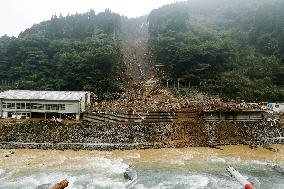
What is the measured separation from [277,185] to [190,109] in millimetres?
16339

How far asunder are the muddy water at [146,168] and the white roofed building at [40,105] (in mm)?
8243

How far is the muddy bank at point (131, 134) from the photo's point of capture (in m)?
35.8

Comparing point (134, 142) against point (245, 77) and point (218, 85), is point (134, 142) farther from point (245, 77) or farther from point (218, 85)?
point (245, 77)

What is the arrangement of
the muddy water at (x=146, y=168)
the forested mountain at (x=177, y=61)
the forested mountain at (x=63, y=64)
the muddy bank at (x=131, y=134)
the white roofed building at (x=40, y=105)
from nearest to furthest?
the muddy water at (x=146, y=168) → the muddy bank at (x=131, y=134) → the white roofed building at (x=40, y=105) → the forested mountain at (x=177, y=61) → the forested mountain at (x=63, y=64)

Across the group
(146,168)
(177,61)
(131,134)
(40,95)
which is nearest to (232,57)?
(177,61)

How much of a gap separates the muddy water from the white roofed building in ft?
27.0

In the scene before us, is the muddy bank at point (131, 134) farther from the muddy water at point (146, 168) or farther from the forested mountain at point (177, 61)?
the forested mountain at point (177, 61)

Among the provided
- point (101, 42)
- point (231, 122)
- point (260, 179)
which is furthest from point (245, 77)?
point (260, 179)

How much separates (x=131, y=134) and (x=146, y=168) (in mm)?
7776

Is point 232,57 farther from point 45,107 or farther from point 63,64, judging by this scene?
point 45,107

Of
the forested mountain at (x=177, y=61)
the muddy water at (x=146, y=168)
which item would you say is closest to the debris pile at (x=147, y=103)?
the forested mountain at (x=177, y=61)

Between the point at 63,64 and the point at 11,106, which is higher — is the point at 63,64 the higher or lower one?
the higher one

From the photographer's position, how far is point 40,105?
42062 mm

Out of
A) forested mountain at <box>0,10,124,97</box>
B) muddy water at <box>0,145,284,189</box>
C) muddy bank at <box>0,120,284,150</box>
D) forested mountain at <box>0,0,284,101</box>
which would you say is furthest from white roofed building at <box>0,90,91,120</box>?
muddy water at <box>0,145,284,189</box>
